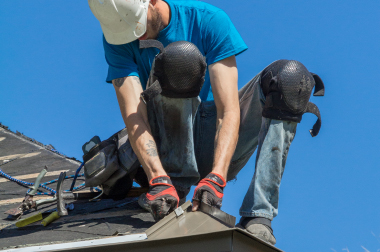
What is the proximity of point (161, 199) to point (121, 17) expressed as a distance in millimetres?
1327

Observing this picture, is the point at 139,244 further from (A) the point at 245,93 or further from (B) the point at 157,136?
(A) the point at 245,93

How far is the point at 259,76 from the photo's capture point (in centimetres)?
289

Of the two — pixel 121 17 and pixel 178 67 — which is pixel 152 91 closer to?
pixel 178 67

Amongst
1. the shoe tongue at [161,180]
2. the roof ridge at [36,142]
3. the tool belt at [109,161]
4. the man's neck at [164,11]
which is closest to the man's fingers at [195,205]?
the shoe tongue at [161,180]

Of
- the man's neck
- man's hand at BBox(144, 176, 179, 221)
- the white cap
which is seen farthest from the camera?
the man's neck

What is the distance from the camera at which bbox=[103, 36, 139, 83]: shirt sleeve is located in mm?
3051

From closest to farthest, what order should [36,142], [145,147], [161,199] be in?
[161,199] → [145,147] → [36,142]

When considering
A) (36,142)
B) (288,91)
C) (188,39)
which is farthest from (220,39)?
(36,142)

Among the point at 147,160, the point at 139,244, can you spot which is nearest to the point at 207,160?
the point at 147,160

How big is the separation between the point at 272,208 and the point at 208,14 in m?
1.46

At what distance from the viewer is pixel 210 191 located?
2.36 m

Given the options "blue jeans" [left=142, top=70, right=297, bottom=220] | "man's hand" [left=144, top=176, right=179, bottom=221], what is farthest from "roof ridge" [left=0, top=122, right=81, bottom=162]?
"man's hand" [left=144, top=176, right=179, bottom=221]

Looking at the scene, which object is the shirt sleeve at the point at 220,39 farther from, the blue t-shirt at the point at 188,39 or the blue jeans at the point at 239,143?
the blue jeans at the point at 239,143

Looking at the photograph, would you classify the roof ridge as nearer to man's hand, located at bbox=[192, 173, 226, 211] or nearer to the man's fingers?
man's hand, located at bbox=[192, 173, 226, 211]
